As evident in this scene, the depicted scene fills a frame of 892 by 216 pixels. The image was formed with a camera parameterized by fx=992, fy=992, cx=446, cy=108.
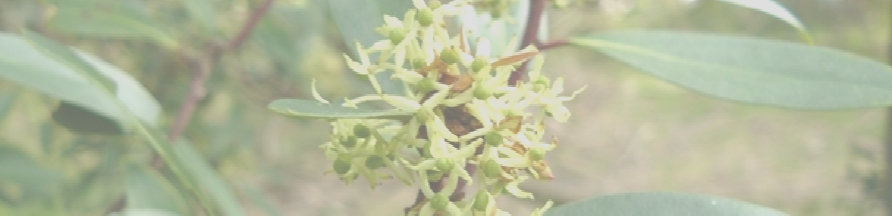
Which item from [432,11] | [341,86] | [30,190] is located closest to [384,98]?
[432,11]

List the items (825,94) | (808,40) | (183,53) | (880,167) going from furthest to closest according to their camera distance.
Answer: (880,167), (183,53), (808,40), (825,94)

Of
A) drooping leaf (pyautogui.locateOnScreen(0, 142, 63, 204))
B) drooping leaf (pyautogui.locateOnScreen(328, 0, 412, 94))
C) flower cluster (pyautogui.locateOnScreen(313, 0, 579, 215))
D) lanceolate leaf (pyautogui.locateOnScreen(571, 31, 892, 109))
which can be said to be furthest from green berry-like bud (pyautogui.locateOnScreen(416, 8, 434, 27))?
drooping leaf (pyautogui.locateOnScreen(0, 142, 63, 204))

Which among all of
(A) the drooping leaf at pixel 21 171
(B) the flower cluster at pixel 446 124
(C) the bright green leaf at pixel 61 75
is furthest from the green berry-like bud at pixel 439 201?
(A) the drooping leaf at pixel 21 171

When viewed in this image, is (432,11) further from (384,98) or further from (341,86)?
(341,86)

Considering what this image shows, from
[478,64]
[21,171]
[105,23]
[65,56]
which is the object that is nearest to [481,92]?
[478,64]

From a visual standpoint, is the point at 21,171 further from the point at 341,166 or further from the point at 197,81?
the point at 341,166

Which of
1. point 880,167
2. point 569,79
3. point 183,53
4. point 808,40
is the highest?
point 569,79
